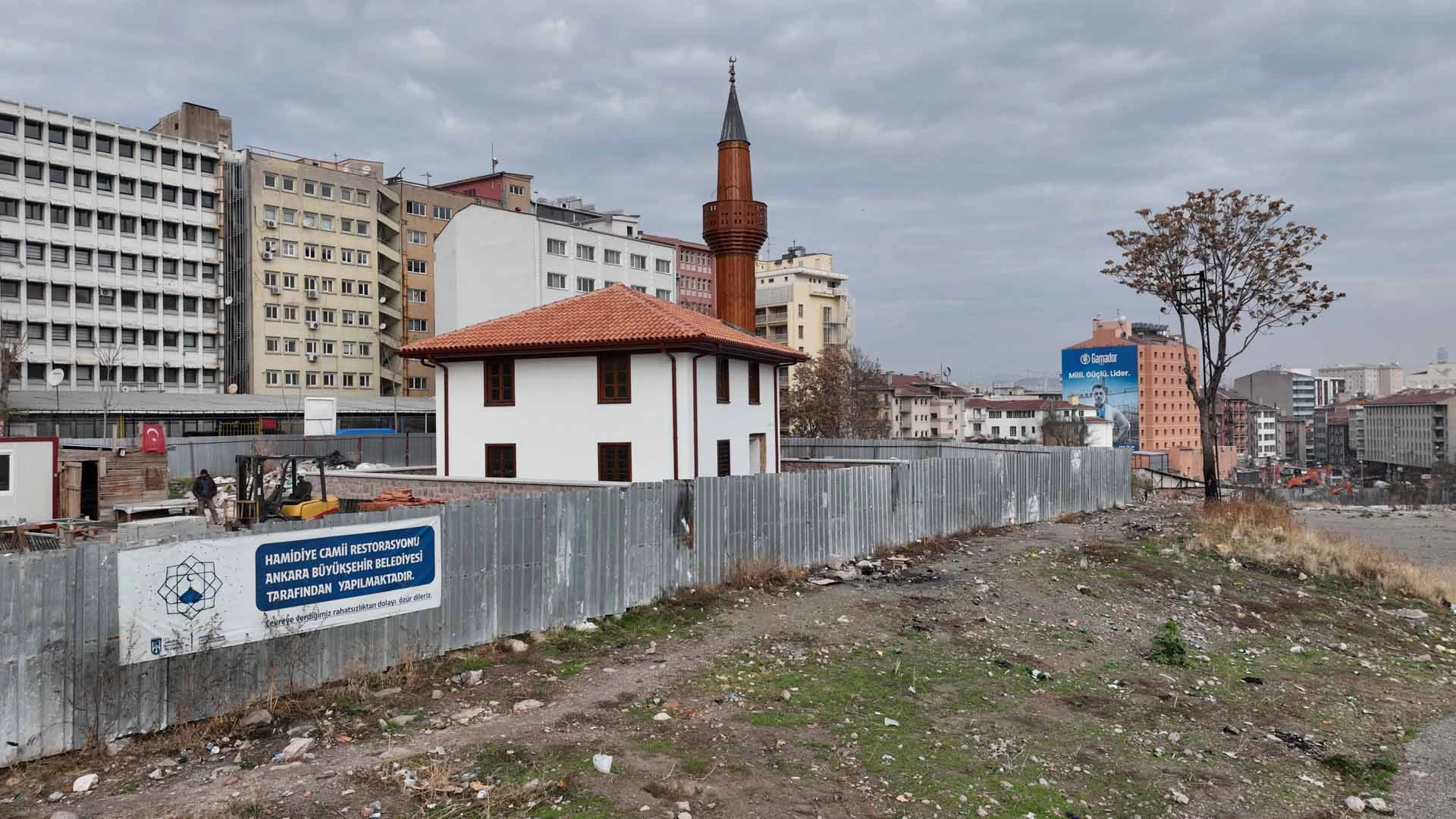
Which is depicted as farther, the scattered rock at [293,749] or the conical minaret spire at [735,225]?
the conical minaret spire at [735,225]

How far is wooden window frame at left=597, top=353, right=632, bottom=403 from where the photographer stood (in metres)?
25.8

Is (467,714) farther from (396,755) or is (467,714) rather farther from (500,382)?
(500,382)

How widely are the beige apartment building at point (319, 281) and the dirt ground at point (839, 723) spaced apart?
2602 inches

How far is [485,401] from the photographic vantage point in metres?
27.4

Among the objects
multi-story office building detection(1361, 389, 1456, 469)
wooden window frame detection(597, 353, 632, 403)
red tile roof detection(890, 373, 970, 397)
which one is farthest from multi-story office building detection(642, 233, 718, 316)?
multi-story office building detection(1361, 389, 1456, 469)

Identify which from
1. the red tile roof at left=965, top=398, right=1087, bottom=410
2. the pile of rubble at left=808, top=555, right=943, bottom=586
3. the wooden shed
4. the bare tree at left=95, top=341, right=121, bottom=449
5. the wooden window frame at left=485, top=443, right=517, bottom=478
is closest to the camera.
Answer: the pile of rubble at left=808, top=555, right=943, bottom=586

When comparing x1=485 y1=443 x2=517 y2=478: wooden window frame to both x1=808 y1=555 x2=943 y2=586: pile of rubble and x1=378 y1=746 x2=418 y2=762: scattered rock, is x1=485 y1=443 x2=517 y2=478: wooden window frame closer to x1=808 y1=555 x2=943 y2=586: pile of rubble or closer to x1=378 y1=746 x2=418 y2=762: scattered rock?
x1=808 y1=555 x2=943 y2=586: pile of rubble

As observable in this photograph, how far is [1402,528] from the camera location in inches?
1262

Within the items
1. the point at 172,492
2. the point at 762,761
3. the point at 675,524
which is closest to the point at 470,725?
the point at 762,761

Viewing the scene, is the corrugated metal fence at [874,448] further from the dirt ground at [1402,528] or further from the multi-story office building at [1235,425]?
the multi-story office building at [1235,425]

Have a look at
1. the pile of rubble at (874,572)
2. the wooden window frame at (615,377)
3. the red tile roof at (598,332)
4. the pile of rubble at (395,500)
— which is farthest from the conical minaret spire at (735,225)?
the pile of rubble at (874,572)

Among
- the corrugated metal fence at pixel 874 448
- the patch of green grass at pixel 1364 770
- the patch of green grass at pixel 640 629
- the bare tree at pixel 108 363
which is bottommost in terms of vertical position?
the patch of green grass at pixel 1364 770

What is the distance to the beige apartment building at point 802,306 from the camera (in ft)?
366

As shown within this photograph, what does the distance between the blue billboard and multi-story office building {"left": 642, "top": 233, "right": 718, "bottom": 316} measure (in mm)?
38638
